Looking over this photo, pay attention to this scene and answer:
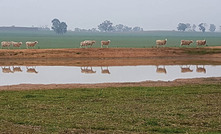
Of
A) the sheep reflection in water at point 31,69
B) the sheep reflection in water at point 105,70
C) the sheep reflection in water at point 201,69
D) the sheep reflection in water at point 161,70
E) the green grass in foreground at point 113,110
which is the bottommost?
the sheep reflection in water at point 201,69

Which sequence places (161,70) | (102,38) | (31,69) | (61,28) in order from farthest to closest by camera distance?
(61,28)
(102,38)
(31,69)
(161,70)

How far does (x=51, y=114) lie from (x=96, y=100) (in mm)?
3497

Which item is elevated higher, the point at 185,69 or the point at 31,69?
the point at 31,69

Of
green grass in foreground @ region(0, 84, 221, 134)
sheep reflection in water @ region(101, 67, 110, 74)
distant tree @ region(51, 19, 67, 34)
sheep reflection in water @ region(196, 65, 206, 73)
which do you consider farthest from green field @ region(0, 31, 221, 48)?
distant tree @ region(51, 19, 67, 34)

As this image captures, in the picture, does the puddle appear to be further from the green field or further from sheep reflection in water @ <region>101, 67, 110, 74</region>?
the green field

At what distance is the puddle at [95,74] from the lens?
27359 millimetres

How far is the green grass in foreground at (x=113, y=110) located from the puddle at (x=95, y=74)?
6855mm

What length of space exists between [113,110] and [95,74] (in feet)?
55.5

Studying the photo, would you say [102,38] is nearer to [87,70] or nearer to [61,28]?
[61,28]

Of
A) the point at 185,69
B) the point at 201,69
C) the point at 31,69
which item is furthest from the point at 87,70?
the point at 201,69

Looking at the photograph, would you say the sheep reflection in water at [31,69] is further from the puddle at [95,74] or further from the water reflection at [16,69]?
the water reflection at [16,69]

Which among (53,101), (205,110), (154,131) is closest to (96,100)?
(53,101)

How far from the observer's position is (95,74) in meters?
31.2

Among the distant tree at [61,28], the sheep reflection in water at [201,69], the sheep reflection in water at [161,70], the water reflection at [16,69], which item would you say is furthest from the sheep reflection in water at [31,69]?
the distant tree at [61,28]
